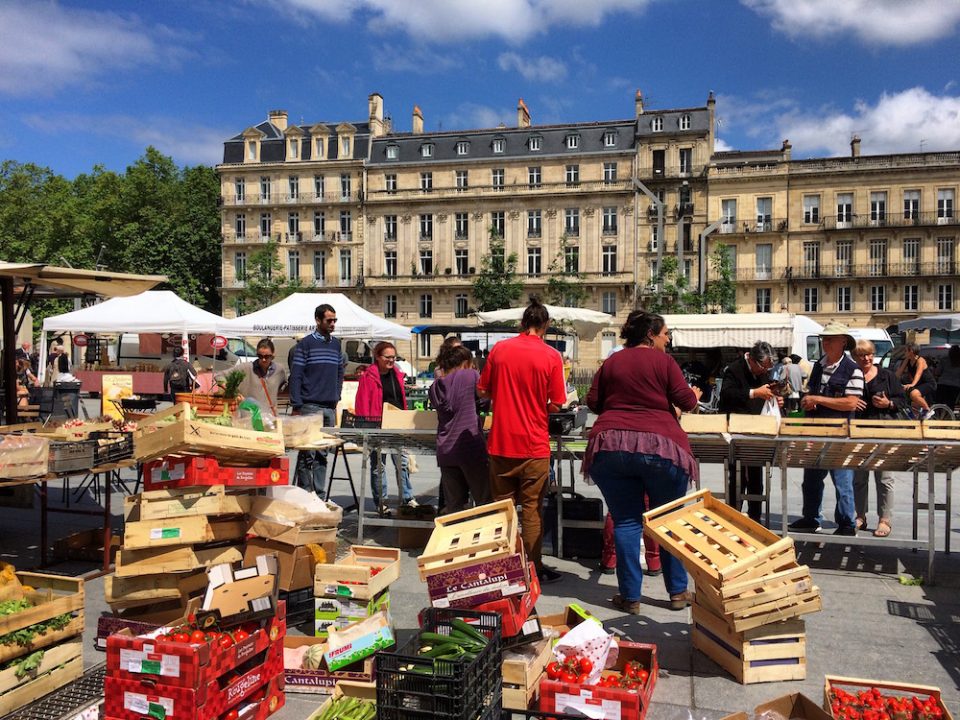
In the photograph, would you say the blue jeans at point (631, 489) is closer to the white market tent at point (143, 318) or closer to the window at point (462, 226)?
the white market tent at point (143, 318)

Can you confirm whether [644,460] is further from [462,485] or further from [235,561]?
[235,561]

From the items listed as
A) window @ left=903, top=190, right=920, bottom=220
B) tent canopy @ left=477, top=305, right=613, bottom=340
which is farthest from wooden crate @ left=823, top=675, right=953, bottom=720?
window @ left=903, top=190, right=920, bottom=220

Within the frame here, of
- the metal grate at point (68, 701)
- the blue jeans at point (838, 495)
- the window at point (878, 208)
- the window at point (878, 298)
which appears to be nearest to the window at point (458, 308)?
the window at point (878, 298)

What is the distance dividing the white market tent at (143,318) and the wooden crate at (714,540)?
1147 centimetres

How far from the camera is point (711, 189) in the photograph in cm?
4934

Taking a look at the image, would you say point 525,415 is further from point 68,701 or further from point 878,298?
point 878,298

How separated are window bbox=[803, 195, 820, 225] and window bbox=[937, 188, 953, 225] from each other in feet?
23.0

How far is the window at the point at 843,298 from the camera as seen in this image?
48.6 meters

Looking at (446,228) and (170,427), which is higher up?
(446,228)

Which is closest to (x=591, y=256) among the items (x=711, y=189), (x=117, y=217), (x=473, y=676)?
(x=711, y=189)

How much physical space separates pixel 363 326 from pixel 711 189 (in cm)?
3992

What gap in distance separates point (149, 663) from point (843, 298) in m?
52.1

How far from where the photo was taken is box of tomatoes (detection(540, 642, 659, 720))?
10.6ft

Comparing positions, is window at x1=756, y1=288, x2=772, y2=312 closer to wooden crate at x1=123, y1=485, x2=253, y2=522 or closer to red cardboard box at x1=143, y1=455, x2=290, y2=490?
red cardboard box at x1=143, y1=455, x2=290, y2=490
